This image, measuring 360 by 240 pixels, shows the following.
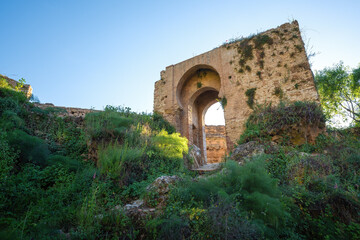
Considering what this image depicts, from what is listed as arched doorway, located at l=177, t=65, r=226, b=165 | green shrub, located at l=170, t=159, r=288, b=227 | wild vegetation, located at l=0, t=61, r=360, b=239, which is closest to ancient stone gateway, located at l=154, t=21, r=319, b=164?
arched doorway, located at l=177, t=65, r=226, b=165

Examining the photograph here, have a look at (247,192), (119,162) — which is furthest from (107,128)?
(247,192)

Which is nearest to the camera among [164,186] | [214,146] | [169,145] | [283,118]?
[164,186]

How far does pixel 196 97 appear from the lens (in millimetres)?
11281

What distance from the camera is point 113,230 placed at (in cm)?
251

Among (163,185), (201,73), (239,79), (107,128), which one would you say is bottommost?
(163,185)

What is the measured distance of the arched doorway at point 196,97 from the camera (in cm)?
1052

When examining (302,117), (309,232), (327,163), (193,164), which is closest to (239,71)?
(302,117)

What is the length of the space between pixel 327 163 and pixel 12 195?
246 inches

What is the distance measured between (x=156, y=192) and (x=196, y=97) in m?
8.36

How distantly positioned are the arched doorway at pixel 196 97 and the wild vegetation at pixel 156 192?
14.4 ft

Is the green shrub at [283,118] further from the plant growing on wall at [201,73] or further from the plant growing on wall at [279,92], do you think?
the plant growing on wall at [201,73]

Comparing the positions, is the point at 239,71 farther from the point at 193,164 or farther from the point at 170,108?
the point at 193,164

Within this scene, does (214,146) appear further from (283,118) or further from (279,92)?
(283,118)

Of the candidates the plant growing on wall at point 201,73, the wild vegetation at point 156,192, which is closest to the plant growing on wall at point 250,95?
the wild vegetation at point 156,192
